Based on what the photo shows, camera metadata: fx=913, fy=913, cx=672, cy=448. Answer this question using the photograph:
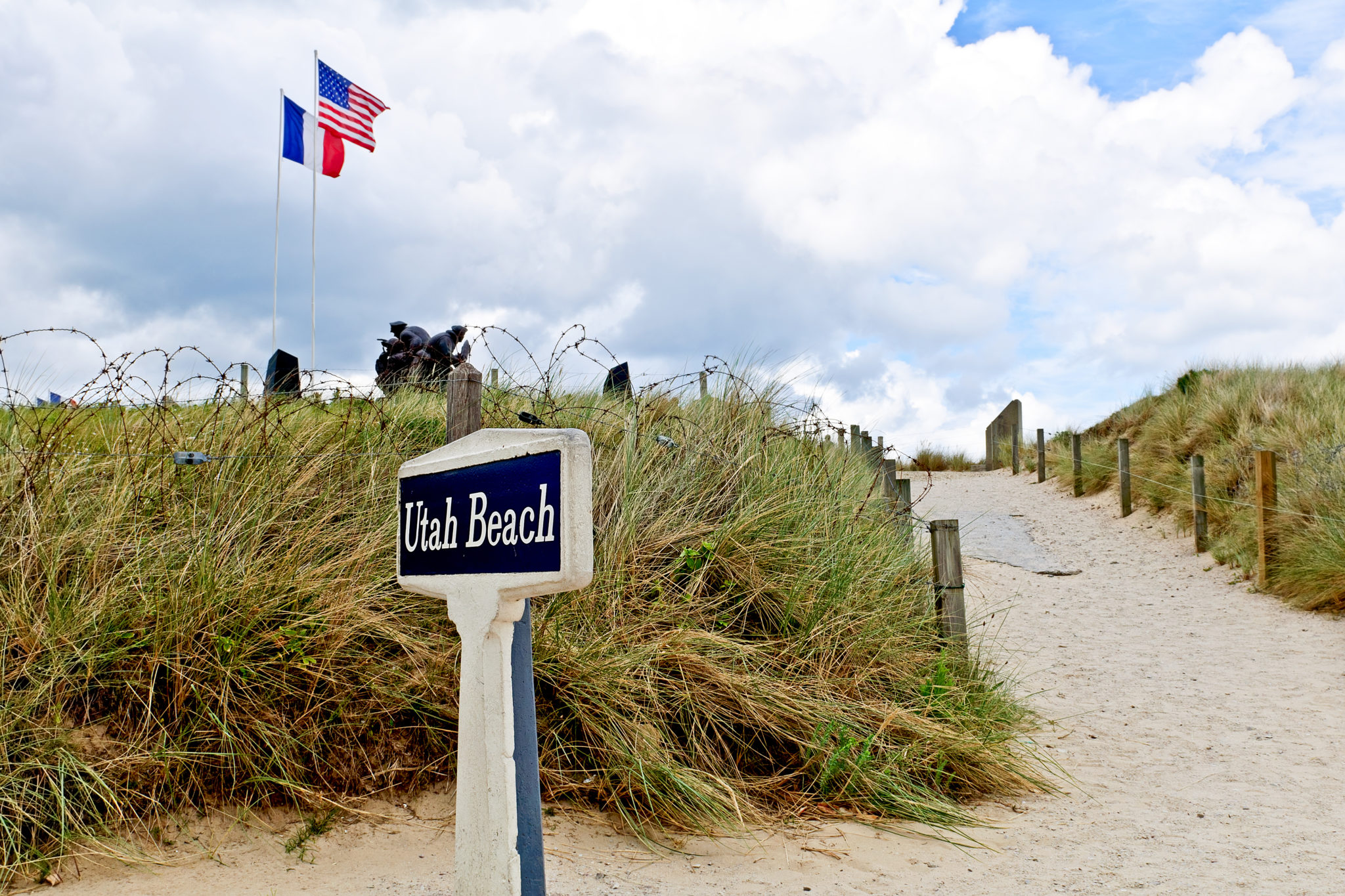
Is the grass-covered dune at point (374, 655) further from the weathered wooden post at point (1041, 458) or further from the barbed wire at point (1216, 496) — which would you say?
the weathered wooden post at point (1041, 458)

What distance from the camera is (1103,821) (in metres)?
4.48

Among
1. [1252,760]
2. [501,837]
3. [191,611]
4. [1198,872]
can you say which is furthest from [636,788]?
[1252,760]

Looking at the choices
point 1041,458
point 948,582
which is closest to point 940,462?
point 1041,458

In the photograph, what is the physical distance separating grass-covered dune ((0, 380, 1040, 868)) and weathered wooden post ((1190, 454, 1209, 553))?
25.2ft

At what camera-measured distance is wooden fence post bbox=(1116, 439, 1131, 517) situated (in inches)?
552

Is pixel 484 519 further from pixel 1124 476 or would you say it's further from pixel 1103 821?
pixel 1124 476

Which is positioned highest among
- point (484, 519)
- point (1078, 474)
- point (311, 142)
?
point (311, 142)

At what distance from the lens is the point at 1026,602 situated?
9984 millimetres

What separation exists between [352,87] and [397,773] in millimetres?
14797

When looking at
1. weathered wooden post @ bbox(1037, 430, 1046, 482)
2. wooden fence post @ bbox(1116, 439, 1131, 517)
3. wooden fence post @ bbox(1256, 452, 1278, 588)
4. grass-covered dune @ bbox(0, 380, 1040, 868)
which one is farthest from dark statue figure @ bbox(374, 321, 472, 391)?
weathered wooden post @ bbox(1037, 430, 1046, 482)

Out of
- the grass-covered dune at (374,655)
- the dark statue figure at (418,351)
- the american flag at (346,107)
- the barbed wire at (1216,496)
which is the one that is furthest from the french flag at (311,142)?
the barbed wire at (1216,496)

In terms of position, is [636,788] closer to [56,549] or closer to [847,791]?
[847,791]

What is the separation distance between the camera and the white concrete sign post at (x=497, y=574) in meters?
2.25

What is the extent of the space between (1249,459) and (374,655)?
1215cm
